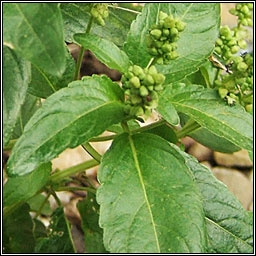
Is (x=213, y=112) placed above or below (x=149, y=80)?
below

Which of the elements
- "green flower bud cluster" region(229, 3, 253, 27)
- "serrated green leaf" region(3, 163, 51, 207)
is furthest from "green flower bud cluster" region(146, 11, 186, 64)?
"serrated green leaf" region(3, 163, 51, 207)

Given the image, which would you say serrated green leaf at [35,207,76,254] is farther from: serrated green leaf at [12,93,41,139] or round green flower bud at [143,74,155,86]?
round green flower bud at [143,74,155,86]

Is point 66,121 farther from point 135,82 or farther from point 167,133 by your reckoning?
point 167,133

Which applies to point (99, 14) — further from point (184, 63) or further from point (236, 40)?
point (236, 40)

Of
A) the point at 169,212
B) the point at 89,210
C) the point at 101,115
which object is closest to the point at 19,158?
the point at 101,115

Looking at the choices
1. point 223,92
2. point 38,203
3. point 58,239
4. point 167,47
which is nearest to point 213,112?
point 223,92

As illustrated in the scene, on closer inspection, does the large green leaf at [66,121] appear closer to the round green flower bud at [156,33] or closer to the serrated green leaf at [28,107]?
the round green flower bud at [156,33]
